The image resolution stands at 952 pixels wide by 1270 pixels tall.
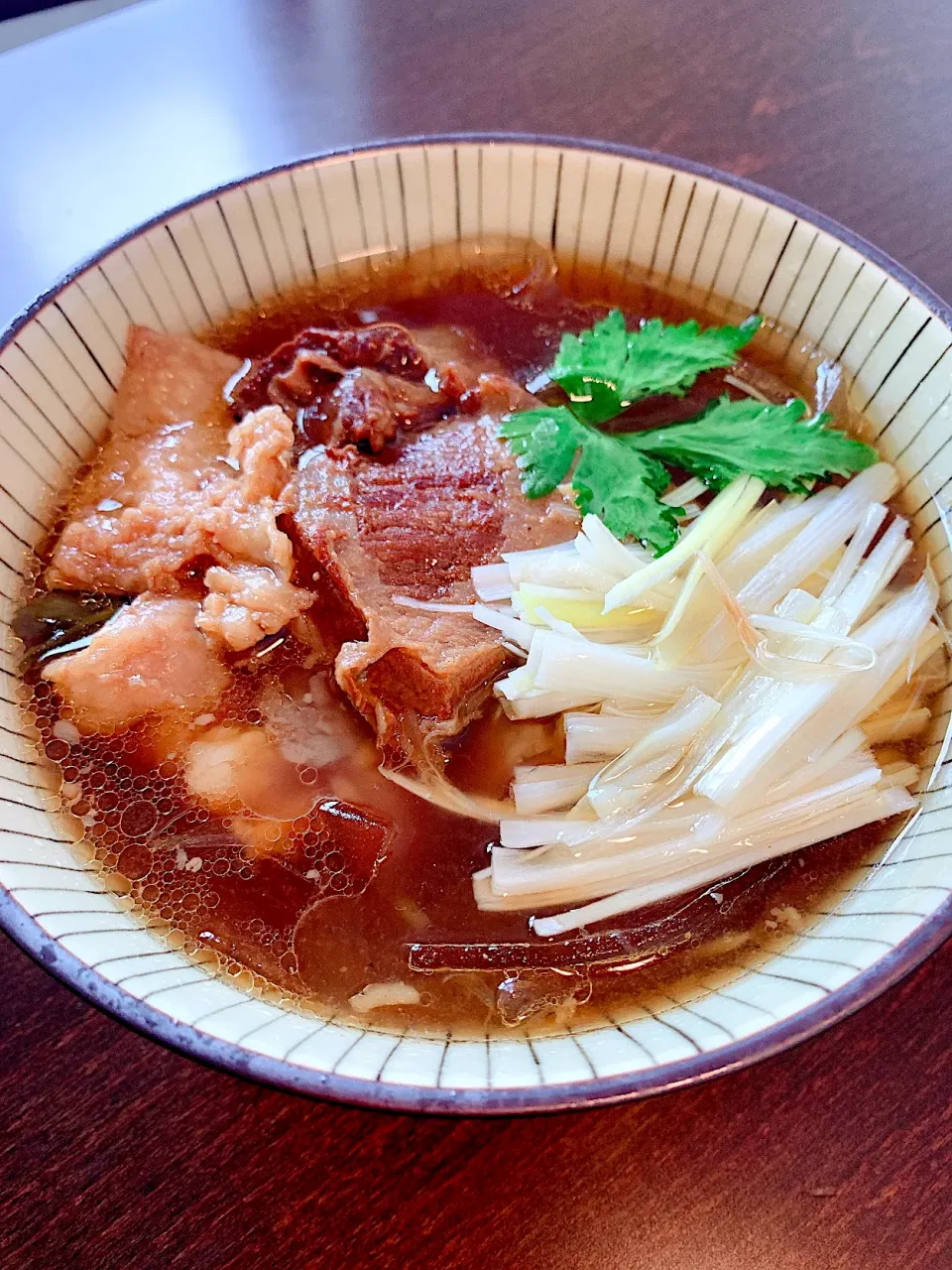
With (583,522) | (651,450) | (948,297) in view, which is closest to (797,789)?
(583,522)

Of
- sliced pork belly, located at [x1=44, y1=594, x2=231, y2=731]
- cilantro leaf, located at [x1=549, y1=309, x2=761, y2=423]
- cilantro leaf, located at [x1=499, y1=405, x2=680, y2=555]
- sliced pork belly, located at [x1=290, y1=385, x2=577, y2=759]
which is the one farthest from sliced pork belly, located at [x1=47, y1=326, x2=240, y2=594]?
cilantro leaf, located at [x1=549, y1=309, x2=761, y2=423]

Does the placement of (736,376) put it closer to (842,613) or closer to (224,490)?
(842,613)

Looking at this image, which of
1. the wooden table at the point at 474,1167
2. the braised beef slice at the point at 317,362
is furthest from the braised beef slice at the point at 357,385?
the wooden table at the point at 474,1167

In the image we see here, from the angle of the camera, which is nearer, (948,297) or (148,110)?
(948,297)

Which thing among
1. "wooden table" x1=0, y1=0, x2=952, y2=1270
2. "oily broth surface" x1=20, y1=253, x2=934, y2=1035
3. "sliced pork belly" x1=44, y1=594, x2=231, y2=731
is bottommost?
"wooden table" x1=0, y1=0, x2=952, y2=1270

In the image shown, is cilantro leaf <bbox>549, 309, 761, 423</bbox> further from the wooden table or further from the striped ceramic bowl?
the wooden table

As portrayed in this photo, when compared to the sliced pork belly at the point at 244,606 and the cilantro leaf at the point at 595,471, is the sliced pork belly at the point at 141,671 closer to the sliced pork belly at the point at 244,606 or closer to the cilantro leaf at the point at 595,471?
the sliced pork belly at the point at 244,606
